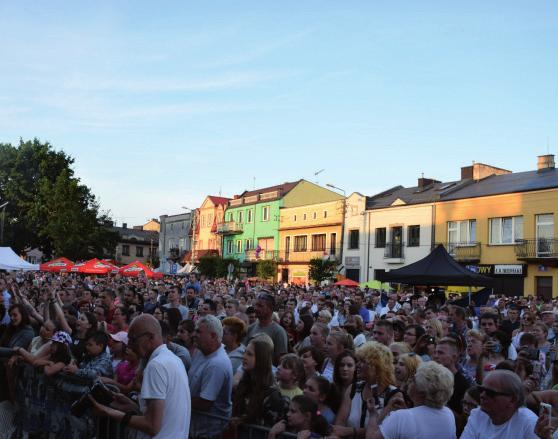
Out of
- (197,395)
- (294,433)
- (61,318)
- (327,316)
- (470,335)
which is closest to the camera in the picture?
(294,433)

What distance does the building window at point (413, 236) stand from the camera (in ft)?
131

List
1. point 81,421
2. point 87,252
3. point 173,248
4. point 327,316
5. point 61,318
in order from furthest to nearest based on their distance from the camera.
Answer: point 173,248 < point 87,252 < point 327,316 < point 61,318 < point 81,421

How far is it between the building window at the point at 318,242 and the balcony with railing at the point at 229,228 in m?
13.3

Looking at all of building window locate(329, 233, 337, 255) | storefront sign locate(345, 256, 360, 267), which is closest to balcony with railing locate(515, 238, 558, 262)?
storefront sign locate(345, 256, 360, 267)

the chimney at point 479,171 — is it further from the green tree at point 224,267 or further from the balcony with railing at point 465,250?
the green tree at point 224,267

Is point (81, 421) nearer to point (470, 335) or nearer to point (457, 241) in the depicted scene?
point (470, 335)

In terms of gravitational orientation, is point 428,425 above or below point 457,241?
below

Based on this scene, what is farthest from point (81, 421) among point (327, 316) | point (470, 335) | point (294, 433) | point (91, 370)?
point (327, 316)

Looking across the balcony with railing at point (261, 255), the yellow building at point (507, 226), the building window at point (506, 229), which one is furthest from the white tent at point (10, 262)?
the balcony with railing at point (261, 255)

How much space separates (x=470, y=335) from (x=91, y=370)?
3875 millimetres

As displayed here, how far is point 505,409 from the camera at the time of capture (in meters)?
3.66

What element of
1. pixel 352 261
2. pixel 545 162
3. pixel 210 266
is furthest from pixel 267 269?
pixel 545 162

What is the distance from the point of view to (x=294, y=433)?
414 centimetres

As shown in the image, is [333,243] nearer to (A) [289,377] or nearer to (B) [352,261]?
(B) [352,261]
